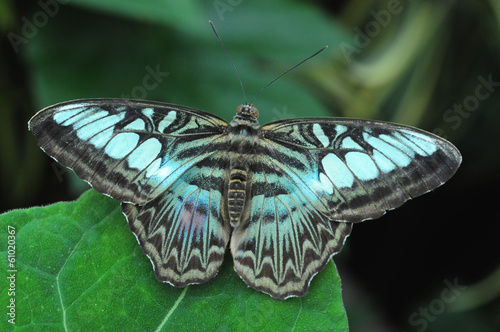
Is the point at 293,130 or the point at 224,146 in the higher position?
the point at 293,130

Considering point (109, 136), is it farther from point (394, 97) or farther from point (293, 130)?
point (394, 97)

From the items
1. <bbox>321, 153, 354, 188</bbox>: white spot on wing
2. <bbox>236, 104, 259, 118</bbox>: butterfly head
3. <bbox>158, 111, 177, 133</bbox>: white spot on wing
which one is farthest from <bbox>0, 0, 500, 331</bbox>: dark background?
<bbox>321, 153, 354, 188</bbox>: white spot on wing

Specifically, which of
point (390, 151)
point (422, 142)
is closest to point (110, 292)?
point (390, 151)

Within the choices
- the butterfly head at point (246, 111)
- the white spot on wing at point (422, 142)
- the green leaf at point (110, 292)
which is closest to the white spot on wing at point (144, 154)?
the green leaf at point (110, 292)

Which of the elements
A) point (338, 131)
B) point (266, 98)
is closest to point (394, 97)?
point (266, 98)

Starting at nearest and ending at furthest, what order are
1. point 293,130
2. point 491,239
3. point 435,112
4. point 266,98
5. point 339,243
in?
point 339,243, point 293,130, point 266,98, point 491,239, point 435,112

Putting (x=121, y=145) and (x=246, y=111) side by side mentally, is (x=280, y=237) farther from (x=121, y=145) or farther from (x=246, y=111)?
(x=121, y=145)
